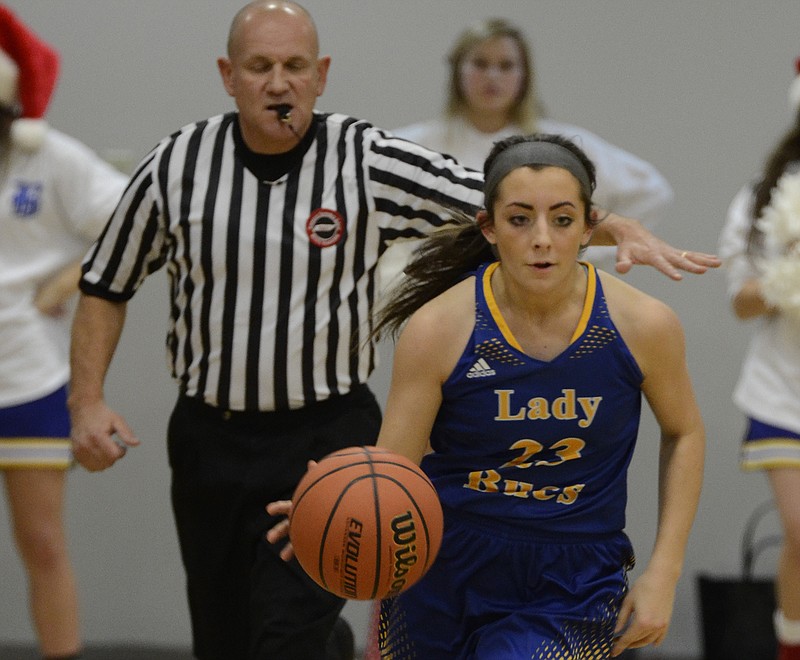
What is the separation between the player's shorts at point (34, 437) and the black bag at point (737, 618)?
238 cm

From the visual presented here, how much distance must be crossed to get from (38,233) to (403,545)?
2275 mm

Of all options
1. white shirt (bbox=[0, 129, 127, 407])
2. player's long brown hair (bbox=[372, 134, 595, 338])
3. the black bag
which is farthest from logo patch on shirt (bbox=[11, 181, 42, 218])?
the black bag

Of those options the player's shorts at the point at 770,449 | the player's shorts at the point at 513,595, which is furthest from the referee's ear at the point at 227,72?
the player's shorts at the point at 770,449

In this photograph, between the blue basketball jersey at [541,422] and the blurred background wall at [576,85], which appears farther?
the blurred background wall at [576,85]

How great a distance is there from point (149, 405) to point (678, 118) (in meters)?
2.34

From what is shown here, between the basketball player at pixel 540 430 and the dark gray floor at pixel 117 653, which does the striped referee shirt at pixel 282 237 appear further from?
the dark gray floor at pixel 117 653

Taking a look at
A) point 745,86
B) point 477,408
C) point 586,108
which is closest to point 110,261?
point 477,408

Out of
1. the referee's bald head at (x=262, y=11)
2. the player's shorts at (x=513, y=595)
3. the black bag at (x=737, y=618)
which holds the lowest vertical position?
the black bag at (x=737, y=618)

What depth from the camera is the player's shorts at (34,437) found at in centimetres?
428

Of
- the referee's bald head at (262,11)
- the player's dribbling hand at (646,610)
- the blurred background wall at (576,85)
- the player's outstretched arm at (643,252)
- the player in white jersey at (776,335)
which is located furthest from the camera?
the blurred background wall at (576,85)

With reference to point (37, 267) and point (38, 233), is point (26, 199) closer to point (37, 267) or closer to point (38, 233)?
point (38, 233)

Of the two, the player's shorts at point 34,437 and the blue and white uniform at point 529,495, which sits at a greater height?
the blue and white uniform at point 529,495

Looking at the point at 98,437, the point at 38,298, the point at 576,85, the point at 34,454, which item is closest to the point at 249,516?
the point at 98,437

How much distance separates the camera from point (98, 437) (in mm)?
3379
